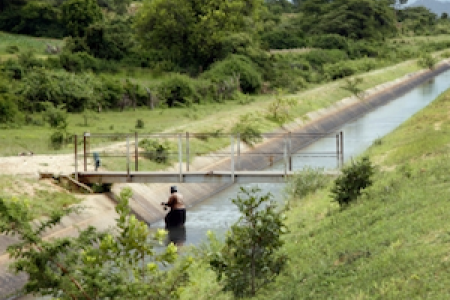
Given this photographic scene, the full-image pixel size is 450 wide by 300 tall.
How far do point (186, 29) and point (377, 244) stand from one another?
179 feet

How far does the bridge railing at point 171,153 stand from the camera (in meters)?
27.8

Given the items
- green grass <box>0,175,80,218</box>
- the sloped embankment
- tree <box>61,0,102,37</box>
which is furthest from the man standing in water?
tree <box>61,0,102,37</box>

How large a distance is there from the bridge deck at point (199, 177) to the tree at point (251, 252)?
36.0 feet

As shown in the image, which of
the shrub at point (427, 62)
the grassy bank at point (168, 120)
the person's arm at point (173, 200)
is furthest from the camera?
the shrub at point (427, 62)

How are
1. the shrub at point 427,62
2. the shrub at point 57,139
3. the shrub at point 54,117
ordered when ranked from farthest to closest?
the shrub at point 427,62 < the shrub at point 54,117 < the shrub at point 57,139

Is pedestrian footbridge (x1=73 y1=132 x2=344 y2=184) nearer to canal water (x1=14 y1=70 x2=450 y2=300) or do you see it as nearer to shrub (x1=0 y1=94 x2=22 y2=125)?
canal water (x1=14 y1=70 x2=450 y2=300)

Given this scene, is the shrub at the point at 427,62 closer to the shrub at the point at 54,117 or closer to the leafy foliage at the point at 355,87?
the leafy foliage at the point at 355,87

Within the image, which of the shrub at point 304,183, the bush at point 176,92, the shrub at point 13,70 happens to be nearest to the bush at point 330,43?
the bush at point 176,92

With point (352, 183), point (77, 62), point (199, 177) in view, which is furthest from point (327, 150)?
point (352, 183)

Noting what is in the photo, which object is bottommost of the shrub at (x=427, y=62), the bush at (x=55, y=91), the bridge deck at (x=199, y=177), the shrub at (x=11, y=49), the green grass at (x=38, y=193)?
the green grass at (x=38, y=193)

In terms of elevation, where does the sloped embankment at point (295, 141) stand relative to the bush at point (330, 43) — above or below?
below

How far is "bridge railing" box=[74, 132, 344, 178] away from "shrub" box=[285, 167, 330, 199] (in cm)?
137

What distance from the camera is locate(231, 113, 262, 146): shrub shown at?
129 ft

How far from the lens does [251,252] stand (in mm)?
13641
